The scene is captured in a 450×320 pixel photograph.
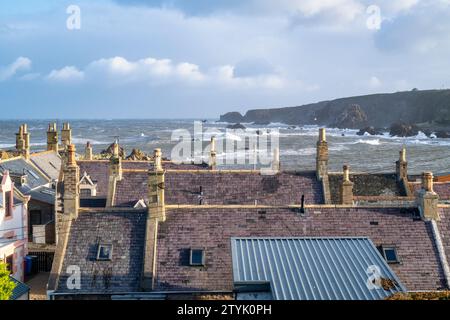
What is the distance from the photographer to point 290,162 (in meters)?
92.4

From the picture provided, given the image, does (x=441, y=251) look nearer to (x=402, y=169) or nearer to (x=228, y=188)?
(x=228, y=188)

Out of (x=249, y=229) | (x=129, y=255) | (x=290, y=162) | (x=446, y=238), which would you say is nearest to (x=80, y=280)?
(x=129, y=255)

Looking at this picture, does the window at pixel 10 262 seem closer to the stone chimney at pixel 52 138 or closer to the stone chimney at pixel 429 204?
the stone chimney at pixel 429 204

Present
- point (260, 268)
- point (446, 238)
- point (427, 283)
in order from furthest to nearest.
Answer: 1. point (446, 238)
2. point (427, 283)
3. point (260, 268)

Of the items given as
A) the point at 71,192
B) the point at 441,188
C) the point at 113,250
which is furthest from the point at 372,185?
the point at 71,192

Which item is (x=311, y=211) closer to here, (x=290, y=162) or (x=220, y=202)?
(x=220, y=202)

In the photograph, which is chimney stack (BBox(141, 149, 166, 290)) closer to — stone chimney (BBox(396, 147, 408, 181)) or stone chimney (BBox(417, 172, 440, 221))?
stone chimney (BBox(417, 172, 440, 221))

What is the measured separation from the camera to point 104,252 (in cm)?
2152

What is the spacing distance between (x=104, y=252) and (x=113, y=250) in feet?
1.14

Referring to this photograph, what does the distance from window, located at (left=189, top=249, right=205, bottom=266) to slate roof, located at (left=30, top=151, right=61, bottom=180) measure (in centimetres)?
2412

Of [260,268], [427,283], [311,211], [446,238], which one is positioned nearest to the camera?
[260,268]

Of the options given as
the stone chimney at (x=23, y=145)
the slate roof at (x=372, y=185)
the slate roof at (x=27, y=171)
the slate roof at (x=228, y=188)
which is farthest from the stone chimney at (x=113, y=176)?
the stone chimney at (x=23, y=145)

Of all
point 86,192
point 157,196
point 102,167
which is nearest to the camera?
point 157,196

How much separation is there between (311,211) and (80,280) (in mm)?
9663
